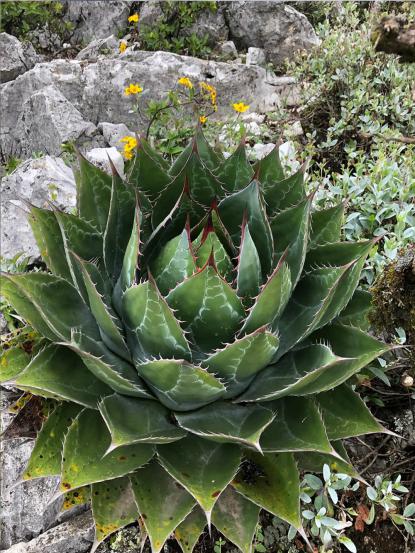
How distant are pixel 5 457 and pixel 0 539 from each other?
35cm

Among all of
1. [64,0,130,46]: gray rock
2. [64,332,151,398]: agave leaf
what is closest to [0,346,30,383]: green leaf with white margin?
[64,332,151,398]: agave leaf

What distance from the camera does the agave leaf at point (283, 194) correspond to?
2057 millimetres

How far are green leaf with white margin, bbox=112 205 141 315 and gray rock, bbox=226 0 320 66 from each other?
522 cm

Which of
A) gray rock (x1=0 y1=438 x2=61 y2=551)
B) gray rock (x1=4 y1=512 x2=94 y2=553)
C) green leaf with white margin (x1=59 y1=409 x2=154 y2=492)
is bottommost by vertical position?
gray rock (x1=0 y1=438 x2=61 y2=551)

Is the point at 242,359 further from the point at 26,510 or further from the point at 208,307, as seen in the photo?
the point at 26,510

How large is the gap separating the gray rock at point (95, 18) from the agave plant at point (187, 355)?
19.1 feet

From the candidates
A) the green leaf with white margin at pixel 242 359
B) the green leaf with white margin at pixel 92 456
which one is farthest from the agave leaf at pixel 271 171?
the green leaf with white margin at pixel 92 456

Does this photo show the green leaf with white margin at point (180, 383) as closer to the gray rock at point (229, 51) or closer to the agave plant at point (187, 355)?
the agave plant at point (187, 355)

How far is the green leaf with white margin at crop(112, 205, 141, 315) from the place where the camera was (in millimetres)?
1671

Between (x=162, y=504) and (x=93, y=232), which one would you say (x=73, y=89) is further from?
(x=162, y=504)

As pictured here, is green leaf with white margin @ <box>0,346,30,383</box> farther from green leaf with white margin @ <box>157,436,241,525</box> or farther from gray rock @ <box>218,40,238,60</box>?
gray rock @ <box>218,40,238,60</box>

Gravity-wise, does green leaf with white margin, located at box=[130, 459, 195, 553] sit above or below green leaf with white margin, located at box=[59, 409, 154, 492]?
below

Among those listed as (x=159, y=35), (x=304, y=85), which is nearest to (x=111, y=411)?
(x=304, y=85)

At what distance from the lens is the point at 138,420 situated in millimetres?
1687
